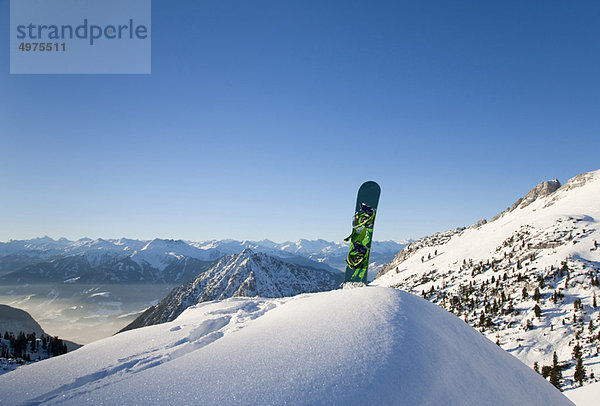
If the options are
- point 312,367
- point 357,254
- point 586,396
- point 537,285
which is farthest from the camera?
point 537,285

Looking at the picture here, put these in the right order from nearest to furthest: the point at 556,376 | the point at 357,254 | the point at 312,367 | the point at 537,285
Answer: the point at 312,367
the point at 357,254
the point at 556,376
the point at 537,285

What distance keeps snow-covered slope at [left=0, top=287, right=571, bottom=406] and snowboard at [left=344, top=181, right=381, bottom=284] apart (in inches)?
751

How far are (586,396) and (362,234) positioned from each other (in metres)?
18.0

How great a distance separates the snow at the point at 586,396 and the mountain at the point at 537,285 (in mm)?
51884

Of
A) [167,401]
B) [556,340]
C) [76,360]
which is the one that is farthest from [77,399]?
[556,340]

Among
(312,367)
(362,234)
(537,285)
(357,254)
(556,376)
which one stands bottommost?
(556,376)

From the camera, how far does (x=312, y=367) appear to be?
5996 mm

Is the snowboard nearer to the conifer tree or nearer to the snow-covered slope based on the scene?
the snow-covered slope

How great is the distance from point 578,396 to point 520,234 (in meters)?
187

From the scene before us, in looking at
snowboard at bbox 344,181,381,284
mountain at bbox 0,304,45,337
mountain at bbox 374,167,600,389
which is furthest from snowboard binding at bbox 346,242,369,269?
mountain at bbox 0,304,45,337

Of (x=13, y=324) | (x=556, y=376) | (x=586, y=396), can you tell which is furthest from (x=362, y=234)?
(x=13, y=324)

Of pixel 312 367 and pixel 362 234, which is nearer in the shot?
pixel 312 367

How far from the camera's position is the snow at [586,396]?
1476cm

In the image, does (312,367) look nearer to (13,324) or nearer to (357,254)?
(357,254)
